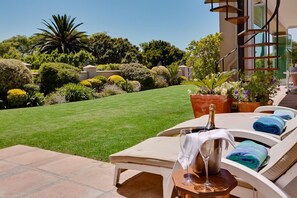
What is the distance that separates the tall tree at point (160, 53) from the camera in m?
29.5

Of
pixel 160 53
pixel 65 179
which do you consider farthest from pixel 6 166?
pixel 160 53

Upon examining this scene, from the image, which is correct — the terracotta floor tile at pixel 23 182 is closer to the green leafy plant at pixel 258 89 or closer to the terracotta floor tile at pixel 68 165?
the terracotta floor tile at pixel 68 165

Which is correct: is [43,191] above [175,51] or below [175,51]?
below

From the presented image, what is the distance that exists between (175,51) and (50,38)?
13.0m

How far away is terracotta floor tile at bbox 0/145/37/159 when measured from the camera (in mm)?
4029

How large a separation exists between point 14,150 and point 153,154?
8.74 feet

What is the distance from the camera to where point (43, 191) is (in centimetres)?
276

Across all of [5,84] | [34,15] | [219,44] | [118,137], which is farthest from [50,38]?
[118,137]

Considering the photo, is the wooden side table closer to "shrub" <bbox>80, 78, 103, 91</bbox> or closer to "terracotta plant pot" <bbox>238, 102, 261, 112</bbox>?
"terracotta plant pot" <bbox>238, 102, 261, 112</bbox>

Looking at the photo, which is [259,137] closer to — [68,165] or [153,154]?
[153,154]

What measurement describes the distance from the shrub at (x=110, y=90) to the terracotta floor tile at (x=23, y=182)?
991 cm

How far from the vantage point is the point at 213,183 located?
163cm

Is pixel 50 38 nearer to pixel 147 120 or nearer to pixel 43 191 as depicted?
pixel 147 120

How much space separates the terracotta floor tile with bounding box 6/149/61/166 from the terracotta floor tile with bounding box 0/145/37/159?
0.14 meters
